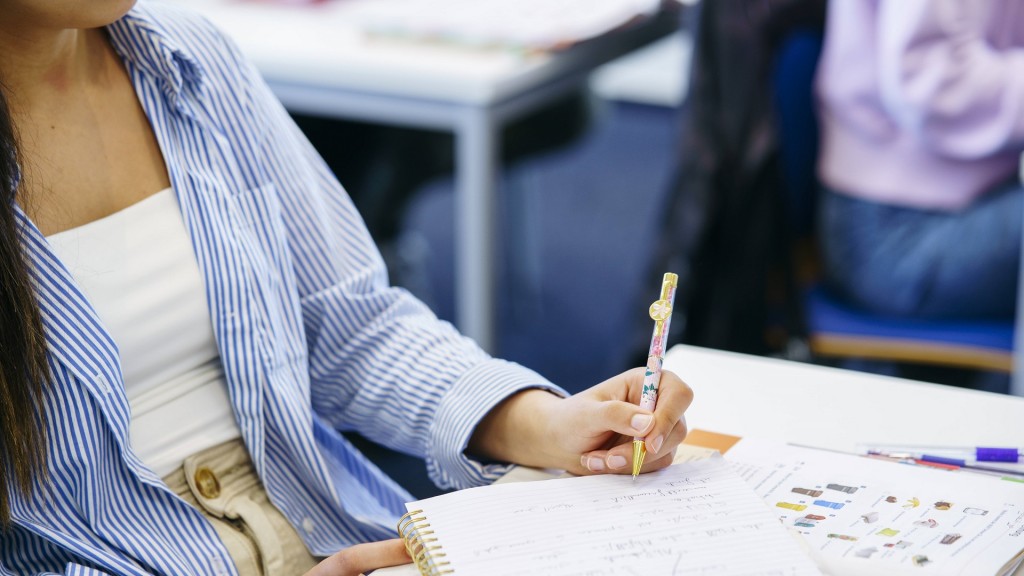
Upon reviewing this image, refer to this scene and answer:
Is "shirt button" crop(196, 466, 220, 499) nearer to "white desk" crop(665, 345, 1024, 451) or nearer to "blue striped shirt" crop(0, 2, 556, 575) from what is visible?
"blue striped shirt" crop(0, 2, 556, 575)

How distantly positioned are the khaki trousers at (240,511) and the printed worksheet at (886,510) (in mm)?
386

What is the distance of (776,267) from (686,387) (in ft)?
3.25

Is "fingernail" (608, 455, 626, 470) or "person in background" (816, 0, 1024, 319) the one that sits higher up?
"person in background" (816, 0, 1024, 319)

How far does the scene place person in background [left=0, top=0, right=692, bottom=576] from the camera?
36.5 inches

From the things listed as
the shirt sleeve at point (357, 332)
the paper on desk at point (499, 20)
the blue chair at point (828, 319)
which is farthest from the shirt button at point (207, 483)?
the paper on desk at point (499, 20)

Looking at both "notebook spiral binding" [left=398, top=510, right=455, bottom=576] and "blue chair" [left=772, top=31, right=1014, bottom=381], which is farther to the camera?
"blue chair" [left=772, top=31, right=1014, bottom=381]

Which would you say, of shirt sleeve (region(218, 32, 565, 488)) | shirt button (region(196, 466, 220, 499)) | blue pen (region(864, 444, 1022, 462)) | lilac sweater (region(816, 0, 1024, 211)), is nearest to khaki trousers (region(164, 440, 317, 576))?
shirt button (region(196, 466, 220, 499))

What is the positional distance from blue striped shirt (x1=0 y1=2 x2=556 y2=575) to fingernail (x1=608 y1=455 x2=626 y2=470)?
16 centimetres

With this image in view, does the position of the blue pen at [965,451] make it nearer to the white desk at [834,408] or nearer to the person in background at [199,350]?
the white desk at [834,408]

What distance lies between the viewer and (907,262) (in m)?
1.79

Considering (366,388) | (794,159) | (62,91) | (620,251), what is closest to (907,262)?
(794,159)

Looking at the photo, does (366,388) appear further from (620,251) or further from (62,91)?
(620,251)

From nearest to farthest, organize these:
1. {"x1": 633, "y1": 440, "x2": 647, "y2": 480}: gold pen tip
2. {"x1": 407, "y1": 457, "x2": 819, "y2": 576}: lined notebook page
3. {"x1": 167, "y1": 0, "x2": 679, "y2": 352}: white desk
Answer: {"x1": 407, "y1": 457, "x2": 819, "y2": 576}: lined notebook page → {"x1": 633, "y1": 440, "x2": 647, "y2": 480}: gold pen tip → {"x1": 167, "y1": 0, "x2": 679, "y2": 352}: white desk

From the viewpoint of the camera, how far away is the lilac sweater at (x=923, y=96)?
1756 millimetres
